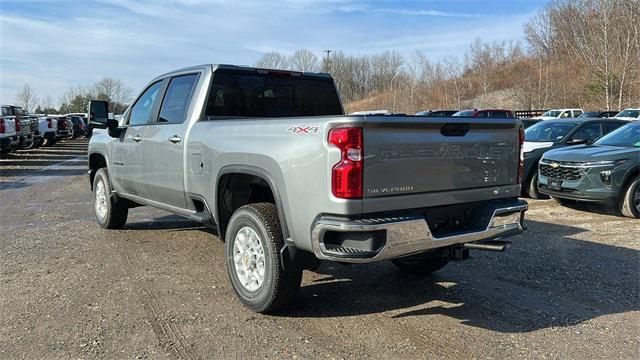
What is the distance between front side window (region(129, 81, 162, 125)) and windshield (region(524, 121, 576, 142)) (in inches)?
319

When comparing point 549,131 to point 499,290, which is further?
point 549,131

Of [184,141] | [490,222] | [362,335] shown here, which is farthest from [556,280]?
[184,141]

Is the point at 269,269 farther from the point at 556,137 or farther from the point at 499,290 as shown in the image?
the point at 556,137

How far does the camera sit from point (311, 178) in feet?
11.9

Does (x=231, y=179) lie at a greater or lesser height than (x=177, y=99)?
lesser

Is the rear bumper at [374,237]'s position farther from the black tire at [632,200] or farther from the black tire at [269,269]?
the black tire at [632,200]

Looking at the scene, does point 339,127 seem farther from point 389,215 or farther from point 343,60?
point 343,60

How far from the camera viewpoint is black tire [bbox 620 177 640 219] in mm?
8375

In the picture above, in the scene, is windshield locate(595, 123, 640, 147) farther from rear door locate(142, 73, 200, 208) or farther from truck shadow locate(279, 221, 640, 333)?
rear door locate(142, 73, 200, 208)

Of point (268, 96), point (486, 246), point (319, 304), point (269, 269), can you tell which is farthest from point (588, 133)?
point (269, 269)

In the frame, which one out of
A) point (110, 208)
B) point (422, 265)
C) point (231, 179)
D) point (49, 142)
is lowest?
point (422, 265)

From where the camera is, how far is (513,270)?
5.59 metres

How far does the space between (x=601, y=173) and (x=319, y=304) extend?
6.14 m

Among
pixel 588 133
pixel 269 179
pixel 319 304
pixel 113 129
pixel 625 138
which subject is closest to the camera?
pixel 269 179
